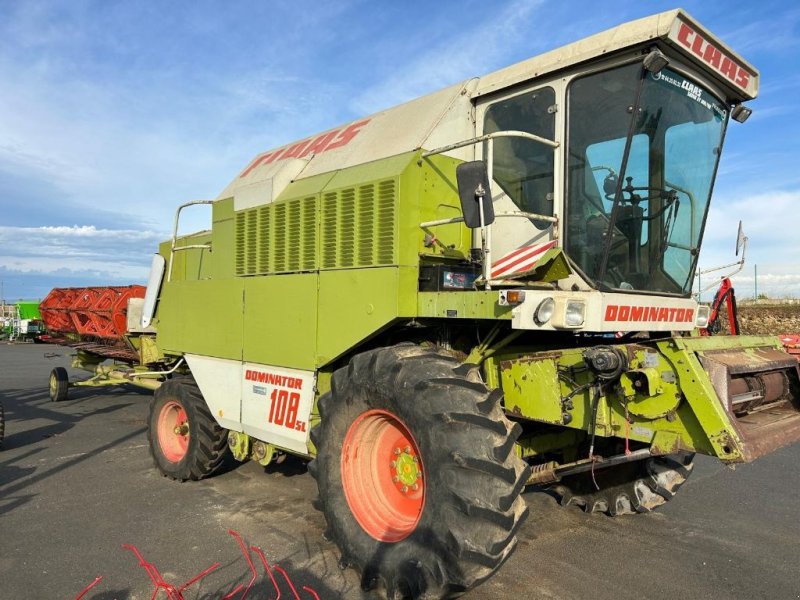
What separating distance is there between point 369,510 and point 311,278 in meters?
1.79

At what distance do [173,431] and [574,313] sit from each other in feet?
15.1

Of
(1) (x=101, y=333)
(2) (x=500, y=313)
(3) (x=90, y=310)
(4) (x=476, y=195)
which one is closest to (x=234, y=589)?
(2) (x=500, y=313)

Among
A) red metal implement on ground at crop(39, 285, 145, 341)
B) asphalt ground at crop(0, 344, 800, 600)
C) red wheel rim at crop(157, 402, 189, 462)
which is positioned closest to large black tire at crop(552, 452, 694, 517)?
asphalt ground at crop(0, 344, 800, 600)

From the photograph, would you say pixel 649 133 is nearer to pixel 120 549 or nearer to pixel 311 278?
pixel 311 278

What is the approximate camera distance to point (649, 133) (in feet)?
12.6

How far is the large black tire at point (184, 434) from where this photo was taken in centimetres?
563

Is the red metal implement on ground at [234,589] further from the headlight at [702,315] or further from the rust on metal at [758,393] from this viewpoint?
the headlight at [702,315]

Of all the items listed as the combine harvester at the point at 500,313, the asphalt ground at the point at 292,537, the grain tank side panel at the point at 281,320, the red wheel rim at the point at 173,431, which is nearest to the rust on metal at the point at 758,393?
the combine harvester at the point at 500,313

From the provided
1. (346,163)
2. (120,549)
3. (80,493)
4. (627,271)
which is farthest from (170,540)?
(627,271)

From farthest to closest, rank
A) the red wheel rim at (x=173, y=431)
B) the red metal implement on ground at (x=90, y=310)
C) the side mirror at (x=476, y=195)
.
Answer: the red metal implement on ground at (x=90, y=310)
the red wheel rim at (x=173, y=431)
the side mirror at (x=476, y=195)

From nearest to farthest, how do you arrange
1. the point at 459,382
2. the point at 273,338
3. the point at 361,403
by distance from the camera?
the point at 459,382, the point at 361,403, the point at 273,338

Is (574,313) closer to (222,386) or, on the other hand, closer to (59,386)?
(222,386)

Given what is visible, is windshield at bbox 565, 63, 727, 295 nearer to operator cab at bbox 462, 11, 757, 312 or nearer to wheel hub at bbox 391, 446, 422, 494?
operator cab at bbox 462, 11, 757, 312

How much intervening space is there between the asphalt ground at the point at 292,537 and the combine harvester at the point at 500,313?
0.41 meters
